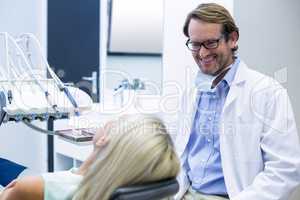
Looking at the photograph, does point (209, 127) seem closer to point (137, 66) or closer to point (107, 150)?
point (107, 150)

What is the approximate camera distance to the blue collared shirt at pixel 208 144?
169 centimetres

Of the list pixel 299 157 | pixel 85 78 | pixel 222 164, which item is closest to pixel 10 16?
pixel 85 78

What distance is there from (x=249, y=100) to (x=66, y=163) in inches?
67.9

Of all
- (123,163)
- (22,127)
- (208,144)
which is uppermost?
(123,163)

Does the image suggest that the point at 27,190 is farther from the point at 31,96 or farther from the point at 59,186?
the point at 31,96

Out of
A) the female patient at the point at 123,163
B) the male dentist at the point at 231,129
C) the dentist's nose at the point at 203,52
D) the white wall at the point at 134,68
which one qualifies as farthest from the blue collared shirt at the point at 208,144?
the white wall at the point at 134,68

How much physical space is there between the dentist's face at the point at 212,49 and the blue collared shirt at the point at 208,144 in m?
0.05

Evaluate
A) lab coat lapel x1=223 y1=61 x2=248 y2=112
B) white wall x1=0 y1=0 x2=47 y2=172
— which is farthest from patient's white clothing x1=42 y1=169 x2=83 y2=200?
white wall x1=0 y1=0 x2=47 y2=172

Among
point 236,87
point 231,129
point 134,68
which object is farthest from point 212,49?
point 134,68

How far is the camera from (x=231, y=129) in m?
1.66

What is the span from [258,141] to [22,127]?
2558 mm

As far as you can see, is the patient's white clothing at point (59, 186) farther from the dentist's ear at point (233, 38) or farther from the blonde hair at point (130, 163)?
the dentist's ear at point (233, 38)

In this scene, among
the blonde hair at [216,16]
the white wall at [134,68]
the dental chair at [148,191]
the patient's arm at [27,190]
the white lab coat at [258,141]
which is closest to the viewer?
the dental chair at [148,191]

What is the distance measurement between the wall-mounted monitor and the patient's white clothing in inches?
68.5
